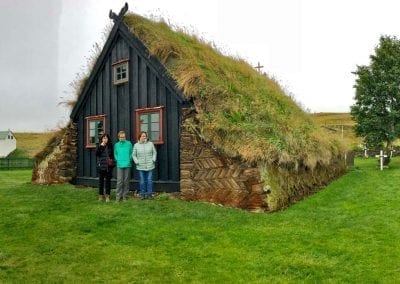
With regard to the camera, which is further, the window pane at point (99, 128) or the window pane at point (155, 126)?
the window pane at point (99, 128)

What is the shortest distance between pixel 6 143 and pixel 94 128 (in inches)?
2247

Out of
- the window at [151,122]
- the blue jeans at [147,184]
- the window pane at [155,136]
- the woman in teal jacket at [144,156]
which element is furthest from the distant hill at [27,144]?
the woman in teal jacket at [144,156]

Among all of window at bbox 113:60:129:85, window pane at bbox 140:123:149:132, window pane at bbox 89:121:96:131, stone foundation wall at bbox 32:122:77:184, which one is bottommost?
stone foundation wall at bbox 32:122:77:184

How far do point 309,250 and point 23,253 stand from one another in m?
5.08

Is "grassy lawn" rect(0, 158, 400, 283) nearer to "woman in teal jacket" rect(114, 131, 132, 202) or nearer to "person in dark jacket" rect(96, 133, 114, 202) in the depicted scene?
"woman in teal jacket" rect(114, 131, 132, 202)

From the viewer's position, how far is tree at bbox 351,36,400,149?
25.1 metres

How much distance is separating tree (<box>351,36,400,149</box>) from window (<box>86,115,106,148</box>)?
52.6 feet

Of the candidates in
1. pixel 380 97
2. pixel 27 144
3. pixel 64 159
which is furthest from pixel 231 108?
pixel 27 144

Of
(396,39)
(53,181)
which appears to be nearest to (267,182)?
(53,181)

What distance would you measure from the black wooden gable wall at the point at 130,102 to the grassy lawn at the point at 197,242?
1910mm

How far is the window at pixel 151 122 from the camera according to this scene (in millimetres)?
14023

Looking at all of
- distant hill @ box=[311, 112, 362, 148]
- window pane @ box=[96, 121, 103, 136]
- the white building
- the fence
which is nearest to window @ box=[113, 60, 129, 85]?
window pane @ box=[96, 121, 103, 136]

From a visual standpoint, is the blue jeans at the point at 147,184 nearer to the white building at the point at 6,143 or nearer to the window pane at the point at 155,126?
the window pane at the point at 155,126

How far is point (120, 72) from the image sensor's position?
15836mm
